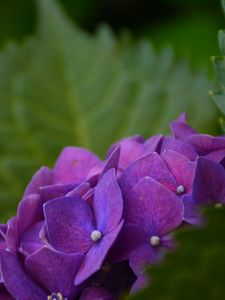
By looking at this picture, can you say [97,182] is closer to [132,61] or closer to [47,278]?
[47,278]

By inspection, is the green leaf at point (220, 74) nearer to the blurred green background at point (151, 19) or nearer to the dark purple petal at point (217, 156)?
the dark purple petal at point (217, 156)

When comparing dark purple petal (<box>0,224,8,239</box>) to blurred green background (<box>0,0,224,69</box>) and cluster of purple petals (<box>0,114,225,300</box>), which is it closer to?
cluster of purple petals (<box>0,114,225,300</box>)

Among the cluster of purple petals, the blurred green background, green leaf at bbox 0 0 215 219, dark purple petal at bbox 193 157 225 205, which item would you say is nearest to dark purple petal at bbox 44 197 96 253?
the cluster of purple petals

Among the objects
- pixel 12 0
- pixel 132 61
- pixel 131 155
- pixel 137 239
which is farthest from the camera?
pixel 12 0

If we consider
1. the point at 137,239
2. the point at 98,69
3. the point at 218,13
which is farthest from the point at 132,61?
the point at 137,239

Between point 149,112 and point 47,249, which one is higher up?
point 47,249

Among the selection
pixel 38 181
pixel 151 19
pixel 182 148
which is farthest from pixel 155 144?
pixel 151 19
